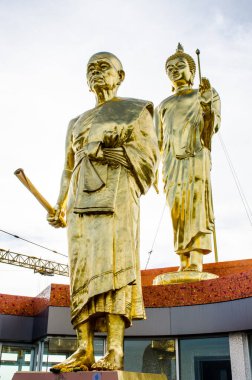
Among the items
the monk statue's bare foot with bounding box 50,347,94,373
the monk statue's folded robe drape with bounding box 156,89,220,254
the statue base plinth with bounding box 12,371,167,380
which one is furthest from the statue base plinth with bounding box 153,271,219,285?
the monk statue's bare foot with bounding box 50,347,94,373

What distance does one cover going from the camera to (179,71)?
8367mm

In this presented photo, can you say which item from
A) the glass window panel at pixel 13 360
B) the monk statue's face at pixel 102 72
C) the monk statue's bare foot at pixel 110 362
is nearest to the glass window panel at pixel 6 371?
the glass window panel at pixel 13 360

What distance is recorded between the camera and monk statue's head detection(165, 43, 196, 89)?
27.5 feet

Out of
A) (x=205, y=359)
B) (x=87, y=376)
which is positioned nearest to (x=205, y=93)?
(x=205, y=359)

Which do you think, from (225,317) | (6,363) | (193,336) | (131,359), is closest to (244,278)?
(225,317)

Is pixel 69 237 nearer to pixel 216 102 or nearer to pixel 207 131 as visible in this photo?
pixel 207 131

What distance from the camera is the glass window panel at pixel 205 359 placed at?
5720mm

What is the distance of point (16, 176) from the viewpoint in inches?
161

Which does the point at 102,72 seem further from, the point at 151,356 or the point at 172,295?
the point at 151,356

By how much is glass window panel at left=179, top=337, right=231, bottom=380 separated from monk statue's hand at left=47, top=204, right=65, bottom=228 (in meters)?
2.94

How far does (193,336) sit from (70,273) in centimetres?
299

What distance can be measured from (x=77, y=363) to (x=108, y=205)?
1.24 m

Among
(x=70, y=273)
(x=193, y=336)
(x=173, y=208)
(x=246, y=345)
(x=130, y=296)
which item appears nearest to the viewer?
(x=130, y=296)

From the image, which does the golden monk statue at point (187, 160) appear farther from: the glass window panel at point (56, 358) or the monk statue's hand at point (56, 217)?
the monk statue's hand at point (56, 217)
